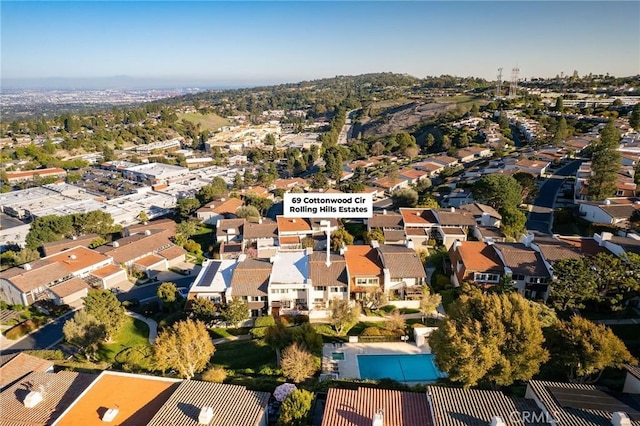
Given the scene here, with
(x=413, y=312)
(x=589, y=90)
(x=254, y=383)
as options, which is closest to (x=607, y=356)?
(x=413, y=312)

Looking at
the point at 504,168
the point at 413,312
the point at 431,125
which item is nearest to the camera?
the point at 413,312

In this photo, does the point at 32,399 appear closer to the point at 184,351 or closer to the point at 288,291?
the point at 184,351

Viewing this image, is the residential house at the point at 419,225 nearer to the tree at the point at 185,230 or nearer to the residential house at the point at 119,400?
the tree at the point at 185,230

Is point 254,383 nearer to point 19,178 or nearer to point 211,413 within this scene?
point 211,413

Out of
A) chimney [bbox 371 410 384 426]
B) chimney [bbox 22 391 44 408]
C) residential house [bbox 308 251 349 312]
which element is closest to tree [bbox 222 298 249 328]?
residential house [bbox 308 251 349 312]

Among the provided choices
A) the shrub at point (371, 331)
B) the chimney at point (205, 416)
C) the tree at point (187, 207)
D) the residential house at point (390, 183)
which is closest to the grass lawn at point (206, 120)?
the tree at point (187, 207)

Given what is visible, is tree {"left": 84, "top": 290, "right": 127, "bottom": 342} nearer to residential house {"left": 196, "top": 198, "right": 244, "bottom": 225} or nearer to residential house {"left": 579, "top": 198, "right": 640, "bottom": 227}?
residential house {"left": 196, "top": 198, "right": 244, "bottom": 225}
